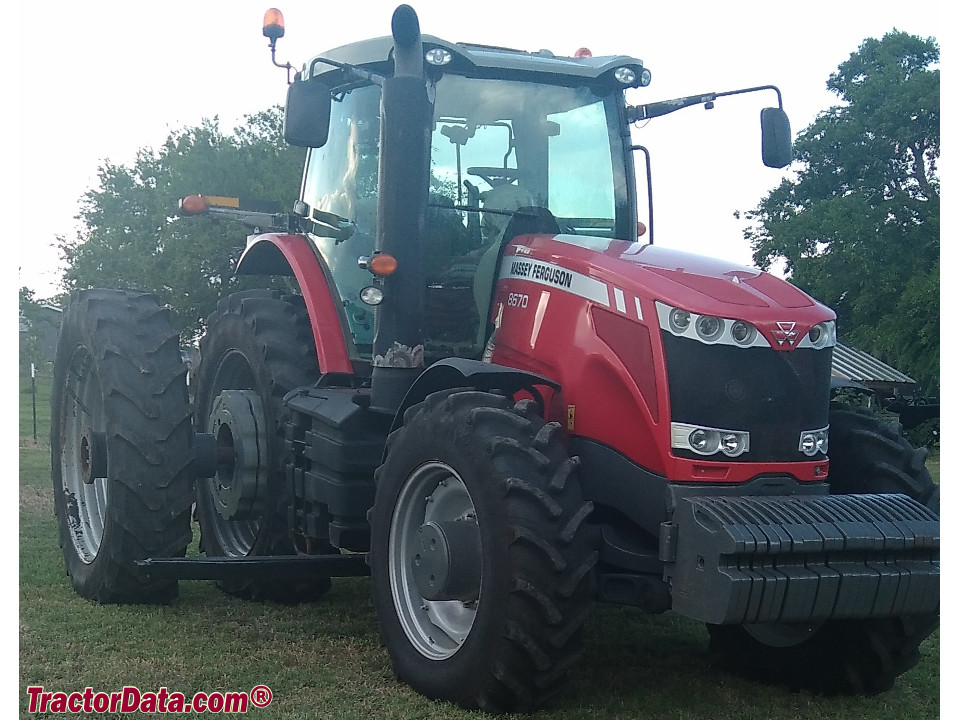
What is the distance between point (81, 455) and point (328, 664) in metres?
2.15

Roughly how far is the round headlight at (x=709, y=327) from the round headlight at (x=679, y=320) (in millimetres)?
46

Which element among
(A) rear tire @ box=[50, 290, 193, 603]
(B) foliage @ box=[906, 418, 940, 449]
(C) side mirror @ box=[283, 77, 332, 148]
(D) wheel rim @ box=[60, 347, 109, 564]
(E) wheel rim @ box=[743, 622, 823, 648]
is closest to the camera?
(E) wheel rim @ box=[743, 622, 823, 648]

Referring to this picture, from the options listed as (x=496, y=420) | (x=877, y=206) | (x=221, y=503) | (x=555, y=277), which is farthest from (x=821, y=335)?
(x=877, y=206)

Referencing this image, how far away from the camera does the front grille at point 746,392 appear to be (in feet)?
13.5

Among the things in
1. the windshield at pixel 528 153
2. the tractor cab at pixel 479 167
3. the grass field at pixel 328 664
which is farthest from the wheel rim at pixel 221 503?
the windshield at pixel 528 153

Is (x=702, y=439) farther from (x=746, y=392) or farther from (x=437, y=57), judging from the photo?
(x=437, y=57)

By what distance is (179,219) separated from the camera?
2964cm

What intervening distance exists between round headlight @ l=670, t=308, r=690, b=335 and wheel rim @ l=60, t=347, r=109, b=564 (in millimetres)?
3234

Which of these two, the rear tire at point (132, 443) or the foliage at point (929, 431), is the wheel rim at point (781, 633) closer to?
the rear tire at point (132, 443)

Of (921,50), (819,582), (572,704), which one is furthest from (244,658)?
(921,50)

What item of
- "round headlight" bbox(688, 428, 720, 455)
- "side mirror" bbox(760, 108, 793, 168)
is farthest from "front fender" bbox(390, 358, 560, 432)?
"side mirror" bbox(760, 108, 793, 168)

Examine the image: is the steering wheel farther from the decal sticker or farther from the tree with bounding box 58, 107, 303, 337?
the tree with bounding box 58, 107, 303, 337

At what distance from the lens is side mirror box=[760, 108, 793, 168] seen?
514 centimetres

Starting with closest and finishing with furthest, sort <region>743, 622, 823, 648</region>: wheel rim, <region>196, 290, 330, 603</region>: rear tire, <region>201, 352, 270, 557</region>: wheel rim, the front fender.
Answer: the front fender, <region>743, 622, 823, 648</region>: wheel rim, <region>196, 290, 330, 603</region>: rear tire, <region>201, 352, 270, 557</region>: wheel rim
